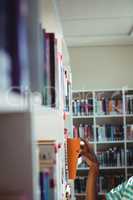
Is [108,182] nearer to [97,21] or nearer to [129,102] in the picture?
[129,102]

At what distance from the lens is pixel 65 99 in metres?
2.28

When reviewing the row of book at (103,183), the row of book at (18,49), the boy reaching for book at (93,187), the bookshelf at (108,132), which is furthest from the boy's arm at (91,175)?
the row of book at (18,49)

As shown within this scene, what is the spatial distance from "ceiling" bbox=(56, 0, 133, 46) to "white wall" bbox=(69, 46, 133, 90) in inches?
6.5

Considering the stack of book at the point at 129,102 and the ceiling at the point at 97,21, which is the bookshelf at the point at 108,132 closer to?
the stack of book at the point at 129,102

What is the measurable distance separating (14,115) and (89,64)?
15.8 feet

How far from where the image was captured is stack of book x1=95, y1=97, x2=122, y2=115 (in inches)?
195

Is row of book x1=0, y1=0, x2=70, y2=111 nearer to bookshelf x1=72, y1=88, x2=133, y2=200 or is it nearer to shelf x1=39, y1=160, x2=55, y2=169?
shelf x1=39, y1=160, x2=55, y2=169

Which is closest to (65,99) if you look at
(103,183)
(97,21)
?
(97,21)

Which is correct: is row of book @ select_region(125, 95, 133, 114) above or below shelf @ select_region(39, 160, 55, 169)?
above

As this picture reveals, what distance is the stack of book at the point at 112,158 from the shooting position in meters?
4.88

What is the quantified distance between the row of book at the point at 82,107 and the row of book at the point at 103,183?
93cm

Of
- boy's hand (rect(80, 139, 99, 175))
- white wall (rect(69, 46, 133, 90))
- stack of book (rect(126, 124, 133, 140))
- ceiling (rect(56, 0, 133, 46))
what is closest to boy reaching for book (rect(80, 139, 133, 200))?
boy's hand (rect(80, 139, 99, 175))

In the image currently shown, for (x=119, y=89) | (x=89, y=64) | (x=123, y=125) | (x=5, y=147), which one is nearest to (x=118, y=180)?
(x=123, y=125)

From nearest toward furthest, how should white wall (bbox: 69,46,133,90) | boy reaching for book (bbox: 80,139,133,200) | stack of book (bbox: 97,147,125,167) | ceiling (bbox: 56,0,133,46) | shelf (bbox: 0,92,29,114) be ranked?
shelf (bbox: 0,92,29,114)
boy reaching for book (bbox: 80,139,133,200)
ceiling (bbox: 56,0,133,46)
stack of book (bbox: 97,147,125,167)
white wall (bbox: 69,46,133,90)
